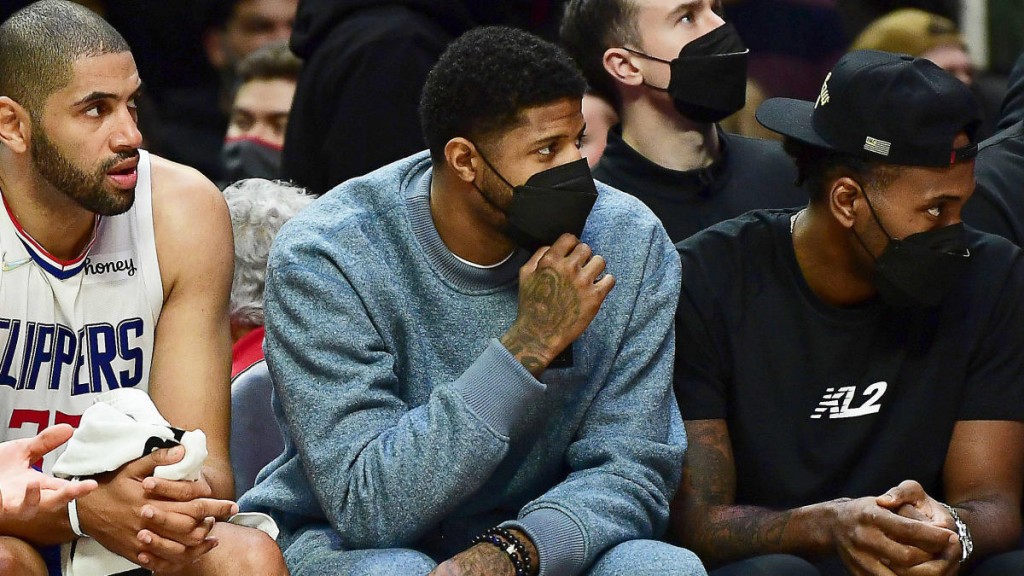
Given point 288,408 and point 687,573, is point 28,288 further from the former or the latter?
point 687,573

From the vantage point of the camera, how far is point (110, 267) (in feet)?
11.5

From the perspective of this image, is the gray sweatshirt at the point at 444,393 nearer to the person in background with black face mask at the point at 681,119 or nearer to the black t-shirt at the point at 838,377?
the black t-shirt at the point at 838,377

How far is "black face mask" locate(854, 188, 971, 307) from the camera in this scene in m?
3.53

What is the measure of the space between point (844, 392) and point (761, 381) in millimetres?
188

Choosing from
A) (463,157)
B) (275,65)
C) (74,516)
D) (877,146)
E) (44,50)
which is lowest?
(275,65)

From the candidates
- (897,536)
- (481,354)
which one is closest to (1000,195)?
(897,536)

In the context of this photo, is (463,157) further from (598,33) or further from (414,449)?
(598,33)

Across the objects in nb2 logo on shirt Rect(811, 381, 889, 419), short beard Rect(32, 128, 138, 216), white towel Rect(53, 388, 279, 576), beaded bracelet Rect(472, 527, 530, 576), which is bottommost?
nb2 logo on shirt Rect(811, 381, 889, 419)

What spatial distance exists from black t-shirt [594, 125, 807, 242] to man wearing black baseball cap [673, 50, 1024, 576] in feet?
1.82

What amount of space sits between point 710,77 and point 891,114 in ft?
2.87

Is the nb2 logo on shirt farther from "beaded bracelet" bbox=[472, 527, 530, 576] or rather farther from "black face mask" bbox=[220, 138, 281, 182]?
"black face mask" bbox=[220, 138, 281, 182]

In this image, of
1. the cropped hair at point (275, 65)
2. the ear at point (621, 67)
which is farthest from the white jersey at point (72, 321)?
the cropped hair at point (275, 65)

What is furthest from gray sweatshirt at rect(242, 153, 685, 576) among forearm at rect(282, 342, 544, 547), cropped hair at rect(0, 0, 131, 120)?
cropped hair at rect(0, 0, 131, 120)

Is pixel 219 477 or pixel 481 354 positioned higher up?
pixel 481 354
